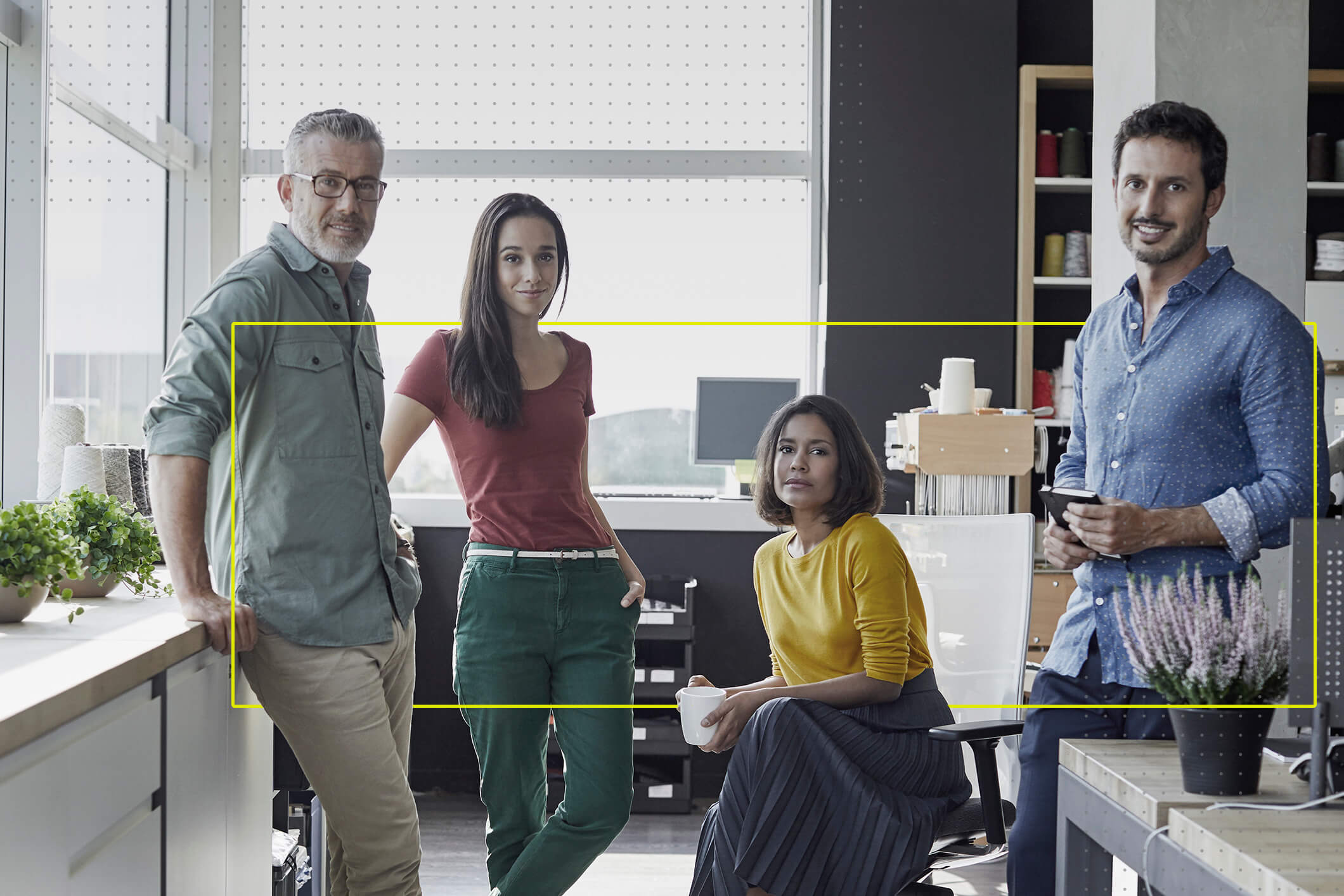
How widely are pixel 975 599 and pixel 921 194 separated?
1683mm

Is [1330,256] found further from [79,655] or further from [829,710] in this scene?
[79,655]

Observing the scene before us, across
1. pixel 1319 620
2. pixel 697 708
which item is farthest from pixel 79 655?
pixel 1319 620

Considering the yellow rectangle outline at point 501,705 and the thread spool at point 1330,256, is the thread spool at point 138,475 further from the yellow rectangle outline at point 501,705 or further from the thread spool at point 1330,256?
the thread spool at point 1330,256

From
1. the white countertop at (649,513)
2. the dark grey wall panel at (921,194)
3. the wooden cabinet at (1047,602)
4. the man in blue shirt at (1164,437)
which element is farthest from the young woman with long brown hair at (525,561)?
the dark grey wall panel at (921,194)

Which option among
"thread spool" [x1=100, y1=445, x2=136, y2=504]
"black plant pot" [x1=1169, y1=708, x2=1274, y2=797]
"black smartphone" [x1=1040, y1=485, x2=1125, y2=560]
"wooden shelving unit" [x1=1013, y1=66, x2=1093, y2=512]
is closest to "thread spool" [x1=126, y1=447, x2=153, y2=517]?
"thread spool" [x1=100, y1=445, x2=136, y2=504]

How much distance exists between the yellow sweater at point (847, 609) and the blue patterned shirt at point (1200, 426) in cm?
31

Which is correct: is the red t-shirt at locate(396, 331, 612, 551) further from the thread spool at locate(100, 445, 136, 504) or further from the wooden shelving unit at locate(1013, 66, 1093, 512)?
the wooden shelving unit at locate(1013, 66, 1093, 512)

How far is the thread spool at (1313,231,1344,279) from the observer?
3951 millimetres

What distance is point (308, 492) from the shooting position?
1697mm

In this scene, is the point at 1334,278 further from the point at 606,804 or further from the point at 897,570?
the point at 606,804

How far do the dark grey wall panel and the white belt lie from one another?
6.76ft

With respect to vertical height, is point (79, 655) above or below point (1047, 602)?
above

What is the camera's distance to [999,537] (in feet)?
9.07

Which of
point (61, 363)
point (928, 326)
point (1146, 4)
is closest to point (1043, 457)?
point (928, 326)
